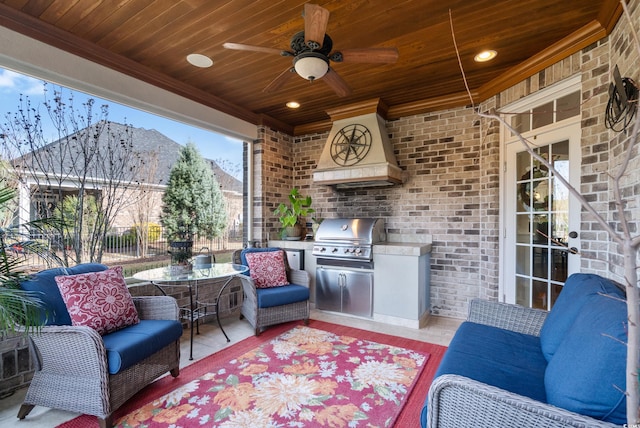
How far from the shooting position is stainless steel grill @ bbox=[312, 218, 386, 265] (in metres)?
3.71

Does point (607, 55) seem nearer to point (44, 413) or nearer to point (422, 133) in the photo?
point (422, 133)

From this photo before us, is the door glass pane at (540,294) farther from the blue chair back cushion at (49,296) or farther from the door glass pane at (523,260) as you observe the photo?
the blue chair back cushion at (49,296)

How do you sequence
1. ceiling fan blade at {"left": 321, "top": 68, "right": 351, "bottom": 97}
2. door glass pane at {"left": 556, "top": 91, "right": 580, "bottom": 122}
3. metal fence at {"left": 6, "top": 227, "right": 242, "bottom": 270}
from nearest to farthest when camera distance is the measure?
1. ceiling fan blade at {"left": 321, "top": 68, "right": 351, "bottom": 97}
2. metal fence at {"left": 6, "top": 227, "right": 242, "bottom": 270}
3. door glass pane at {"left": 556, "top": 91, "right": 580, "bottom": 122}

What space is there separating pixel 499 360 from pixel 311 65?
2059 mm

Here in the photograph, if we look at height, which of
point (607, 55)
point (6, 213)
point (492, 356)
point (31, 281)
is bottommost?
point (492, 356)

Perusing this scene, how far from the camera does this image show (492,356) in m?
1.65

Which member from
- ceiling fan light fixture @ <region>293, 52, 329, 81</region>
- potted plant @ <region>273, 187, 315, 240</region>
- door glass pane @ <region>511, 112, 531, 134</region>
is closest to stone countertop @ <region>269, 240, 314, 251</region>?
potted plant @ <region>273, 187, 315, 240</region>

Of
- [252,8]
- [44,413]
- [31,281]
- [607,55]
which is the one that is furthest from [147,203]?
[607,55]

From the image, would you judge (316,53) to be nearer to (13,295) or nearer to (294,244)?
(13,295)

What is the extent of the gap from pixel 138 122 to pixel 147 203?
2.74 feet

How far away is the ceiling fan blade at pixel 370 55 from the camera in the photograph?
6.77ft

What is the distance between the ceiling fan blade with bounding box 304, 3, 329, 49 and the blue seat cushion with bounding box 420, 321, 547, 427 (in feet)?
6.50

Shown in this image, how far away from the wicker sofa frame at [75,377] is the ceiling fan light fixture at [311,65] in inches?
81.8

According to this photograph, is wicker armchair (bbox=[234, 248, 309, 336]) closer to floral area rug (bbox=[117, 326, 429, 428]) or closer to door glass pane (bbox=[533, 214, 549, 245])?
floral area rug (bbox=[117, 326, 429, 428])
